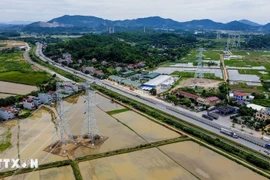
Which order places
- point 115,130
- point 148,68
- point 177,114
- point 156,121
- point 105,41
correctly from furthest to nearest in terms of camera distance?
point 105,41 < point 148,68 < point 177,114 < point 156,121 < point 115,130

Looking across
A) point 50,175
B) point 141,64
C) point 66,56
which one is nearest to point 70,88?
point 50,175

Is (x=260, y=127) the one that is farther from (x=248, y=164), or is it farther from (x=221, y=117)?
(x=248, y=164)

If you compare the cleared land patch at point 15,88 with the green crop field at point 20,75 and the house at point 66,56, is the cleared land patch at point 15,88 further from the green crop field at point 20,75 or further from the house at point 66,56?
the house at point 66,56

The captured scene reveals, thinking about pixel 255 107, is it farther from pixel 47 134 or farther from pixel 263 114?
pixel 47 134

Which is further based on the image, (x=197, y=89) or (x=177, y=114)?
(x=197, y=89)

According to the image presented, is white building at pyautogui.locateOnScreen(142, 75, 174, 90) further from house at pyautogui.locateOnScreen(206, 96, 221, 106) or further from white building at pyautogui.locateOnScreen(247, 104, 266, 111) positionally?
white building at pyautogui.locateOnScreen(247, 104, 266, 111)

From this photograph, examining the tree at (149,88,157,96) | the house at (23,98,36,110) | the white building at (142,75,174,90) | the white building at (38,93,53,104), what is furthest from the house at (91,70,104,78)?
the house at (23,98,36,110)

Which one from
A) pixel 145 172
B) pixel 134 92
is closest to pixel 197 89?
pixel 134 92
